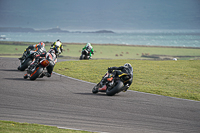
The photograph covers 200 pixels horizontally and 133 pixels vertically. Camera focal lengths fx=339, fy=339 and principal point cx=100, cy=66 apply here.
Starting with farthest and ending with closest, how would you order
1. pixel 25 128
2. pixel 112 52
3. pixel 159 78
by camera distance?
1. pixel 112 52
2. pixel 159 78
3. pixel 25 128

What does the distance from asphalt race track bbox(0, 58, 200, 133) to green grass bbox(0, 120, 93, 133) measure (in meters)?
0.56

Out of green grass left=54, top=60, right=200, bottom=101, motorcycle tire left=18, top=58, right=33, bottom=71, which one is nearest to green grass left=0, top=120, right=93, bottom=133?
green grass left=54, top=60, right=200, bottom=101

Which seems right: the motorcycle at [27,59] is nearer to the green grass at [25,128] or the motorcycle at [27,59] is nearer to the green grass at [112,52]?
the green grass at [25,128]

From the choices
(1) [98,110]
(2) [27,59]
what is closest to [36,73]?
(2) [27,59]

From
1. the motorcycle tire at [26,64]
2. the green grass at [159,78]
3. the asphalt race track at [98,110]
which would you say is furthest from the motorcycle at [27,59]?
the asphalt race track at [98,110]

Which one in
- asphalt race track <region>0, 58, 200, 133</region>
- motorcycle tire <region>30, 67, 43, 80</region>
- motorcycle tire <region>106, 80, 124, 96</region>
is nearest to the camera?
asphalt race track <region>0, 58, 200, 133</region>

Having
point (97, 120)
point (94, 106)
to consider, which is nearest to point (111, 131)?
point (97, 120)

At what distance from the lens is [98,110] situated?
445 inches

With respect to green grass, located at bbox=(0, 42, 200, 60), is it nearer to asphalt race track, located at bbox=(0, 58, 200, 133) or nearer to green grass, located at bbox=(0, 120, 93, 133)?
asphalt race track, located at bbox=(0, 58, 200, 133)

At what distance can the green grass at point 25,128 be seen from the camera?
26.4ft

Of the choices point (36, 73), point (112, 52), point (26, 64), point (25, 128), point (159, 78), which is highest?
point (112, 52)

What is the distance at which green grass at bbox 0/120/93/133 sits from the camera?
805cm

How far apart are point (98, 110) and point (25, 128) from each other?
3449mm

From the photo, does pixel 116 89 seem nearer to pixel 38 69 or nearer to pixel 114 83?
pixel 114 83
